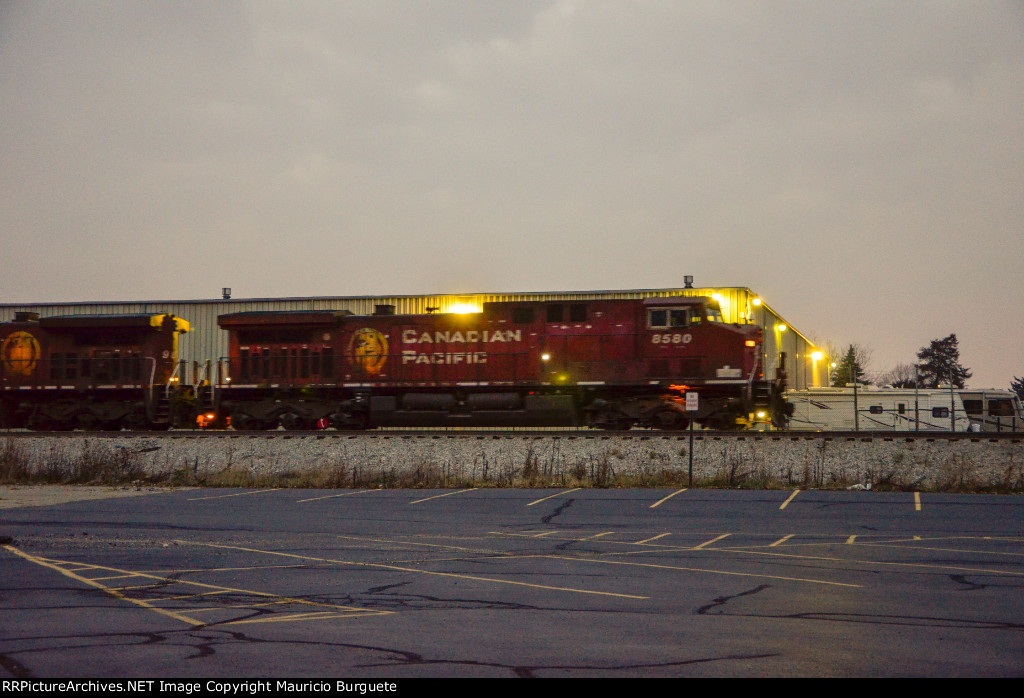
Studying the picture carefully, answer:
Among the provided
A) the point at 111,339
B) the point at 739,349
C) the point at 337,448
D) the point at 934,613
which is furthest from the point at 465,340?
the point at 934,613

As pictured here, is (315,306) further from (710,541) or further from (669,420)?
(710,541)

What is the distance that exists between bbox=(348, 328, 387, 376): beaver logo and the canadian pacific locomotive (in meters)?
0.05

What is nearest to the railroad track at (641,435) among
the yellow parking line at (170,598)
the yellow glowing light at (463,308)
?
the yellow glowing light at (463,308)

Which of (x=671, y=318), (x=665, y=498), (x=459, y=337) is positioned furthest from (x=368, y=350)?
(x=665, y=498)

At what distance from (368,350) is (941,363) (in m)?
103

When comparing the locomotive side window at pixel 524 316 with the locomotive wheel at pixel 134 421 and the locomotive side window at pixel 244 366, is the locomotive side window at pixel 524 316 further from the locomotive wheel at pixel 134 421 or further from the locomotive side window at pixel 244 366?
the locomotive wheel at pixel 134 421

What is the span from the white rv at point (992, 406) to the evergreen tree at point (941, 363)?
244 feet

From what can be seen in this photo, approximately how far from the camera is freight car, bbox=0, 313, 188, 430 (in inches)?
1134

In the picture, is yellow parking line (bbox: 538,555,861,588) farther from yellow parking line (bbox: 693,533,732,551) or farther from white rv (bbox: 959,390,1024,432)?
white rv (bbox: 959,390,1024,432)

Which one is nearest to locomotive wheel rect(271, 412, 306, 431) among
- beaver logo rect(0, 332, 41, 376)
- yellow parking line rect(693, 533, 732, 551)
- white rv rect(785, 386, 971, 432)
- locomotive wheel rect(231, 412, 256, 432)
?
locomotive wheel rect(231, 412, 256, 432)

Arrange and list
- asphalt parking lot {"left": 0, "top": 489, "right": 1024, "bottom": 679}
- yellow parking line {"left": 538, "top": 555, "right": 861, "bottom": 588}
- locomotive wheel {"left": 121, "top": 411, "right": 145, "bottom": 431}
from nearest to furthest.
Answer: asphalt parking lot {"left": 0, "top": 489, "right": 1024, "bottom": 679}, yellow parking line {"left": 538, "top": 555, "right": 861, "bottom": 588}, locomotive wheel {"left": 121, "top": 411, "right": 145, "bottom": 431}

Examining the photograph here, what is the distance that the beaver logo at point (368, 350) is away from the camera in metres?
27.8

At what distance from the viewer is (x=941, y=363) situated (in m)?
112

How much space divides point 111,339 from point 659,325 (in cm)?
1840
